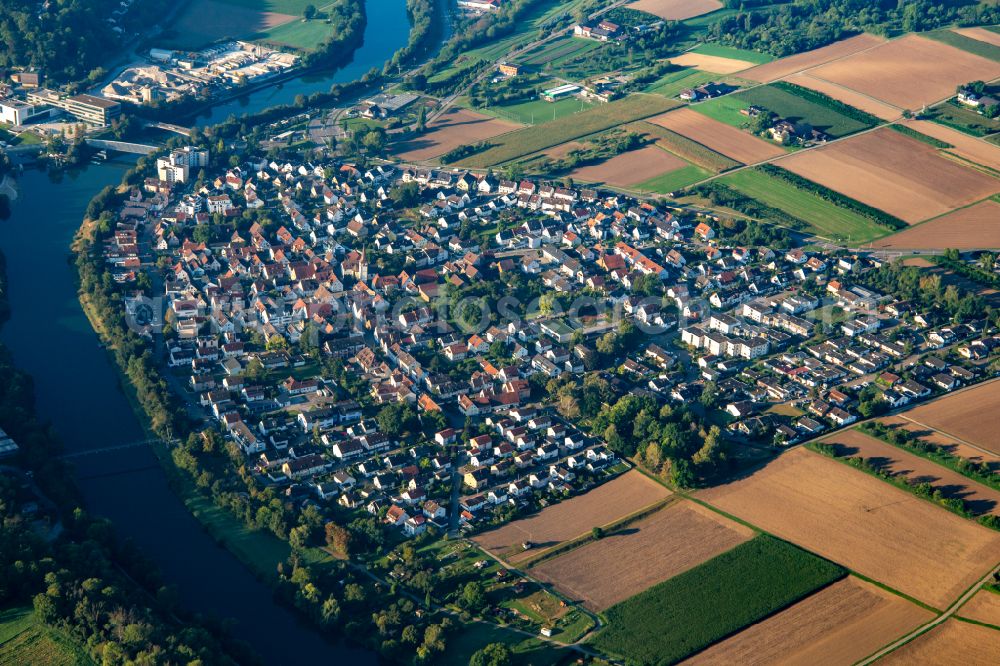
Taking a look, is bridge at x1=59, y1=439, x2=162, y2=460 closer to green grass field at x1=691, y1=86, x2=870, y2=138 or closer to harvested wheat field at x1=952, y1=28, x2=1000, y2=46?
green grass field at x1=691, y1=86, x2=870, y2=138

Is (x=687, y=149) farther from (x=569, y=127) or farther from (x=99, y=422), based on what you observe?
(x=99, y=422)

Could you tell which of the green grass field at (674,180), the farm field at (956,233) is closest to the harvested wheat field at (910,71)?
the farm field at (956,233)

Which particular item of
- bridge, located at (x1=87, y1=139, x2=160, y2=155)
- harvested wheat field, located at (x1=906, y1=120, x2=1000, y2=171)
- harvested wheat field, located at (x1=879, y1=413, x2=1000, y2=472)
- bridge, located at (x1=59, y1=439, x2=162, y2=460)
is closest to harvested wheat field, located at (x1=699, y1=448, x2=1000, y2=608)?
harvested wheat field, located at (x1=879, y1=413, x2=1000, y2=472)

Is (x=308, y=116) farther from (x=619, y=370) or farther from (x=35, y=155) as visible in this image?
(x=619, y=370)

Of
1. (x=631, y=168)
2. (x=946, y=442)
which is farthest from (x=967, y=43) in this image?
(x=946, y=442)

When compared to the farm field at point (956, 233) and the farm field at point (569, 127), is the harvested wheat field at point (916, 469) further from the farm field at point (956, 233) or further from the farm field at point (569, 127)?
the farm field at point (569, 127)
